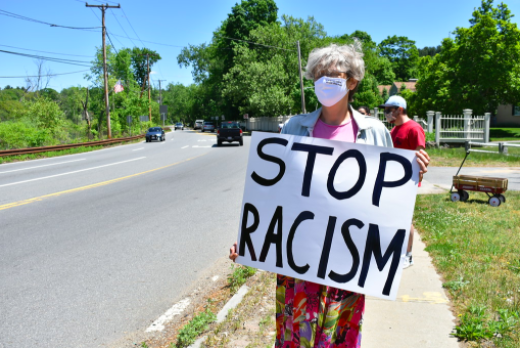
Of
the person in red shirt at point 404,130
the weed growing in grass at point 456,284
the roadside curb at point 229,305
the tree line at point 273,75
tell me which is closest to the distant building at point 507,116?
the tree line at point 273,75

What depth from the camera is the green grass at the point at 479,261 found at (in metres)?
3.39

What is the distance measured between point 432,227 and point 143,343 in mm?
4706

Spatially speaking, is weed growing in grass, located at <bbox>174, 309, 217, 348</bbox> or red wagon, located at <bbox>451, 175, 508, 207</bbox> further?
red wagon, located at <bbox>451, 175, 508, 207</bbox>

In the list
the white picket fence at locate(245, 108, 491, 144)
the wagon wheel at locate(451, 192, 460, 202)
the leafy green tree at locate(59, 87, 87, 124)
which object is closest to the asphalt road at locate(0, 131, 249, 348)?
the wagon wheel at locate(451, 192, 460, 202)

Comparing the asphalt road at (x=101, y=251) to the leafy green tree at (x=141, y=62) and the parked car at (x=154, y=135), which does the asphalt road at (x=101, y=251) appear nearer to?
the parked car at (x=154, y=135)

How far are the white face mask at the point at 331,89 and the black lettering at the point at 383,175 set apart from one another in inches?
15.2

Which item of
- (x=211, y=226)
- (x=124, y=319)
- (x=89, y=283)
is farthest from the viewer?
(x=211, y=226)

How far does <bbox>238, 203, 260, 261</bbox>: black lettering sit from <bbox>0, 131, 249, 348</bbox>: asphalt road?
1.84 metres

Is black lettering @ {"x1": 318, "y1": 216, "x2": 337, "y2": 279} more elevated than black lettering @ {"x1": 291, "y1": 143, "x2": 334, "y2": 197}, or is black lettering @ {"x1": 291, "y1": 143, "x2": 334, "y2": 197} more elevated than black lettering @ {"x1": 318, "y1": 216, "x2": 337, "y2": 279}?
black lettering @ {"x1": 291, "y1": 143, "x2": 334, "y2": 197}

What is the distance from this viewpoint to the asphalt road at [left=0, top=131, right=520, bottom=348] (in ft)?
13.2

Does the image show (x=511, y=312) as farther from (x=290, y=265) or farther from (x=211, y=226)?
(x=211, y=226)

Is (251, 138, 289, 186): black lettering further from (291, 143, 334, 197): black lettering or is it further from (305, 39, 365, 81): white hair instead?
(305, 39, 365, 81): white hair

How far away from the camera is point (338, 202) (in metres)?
2.38

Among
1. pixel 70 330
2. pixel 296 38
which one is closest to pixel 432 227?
pixel 70 330
